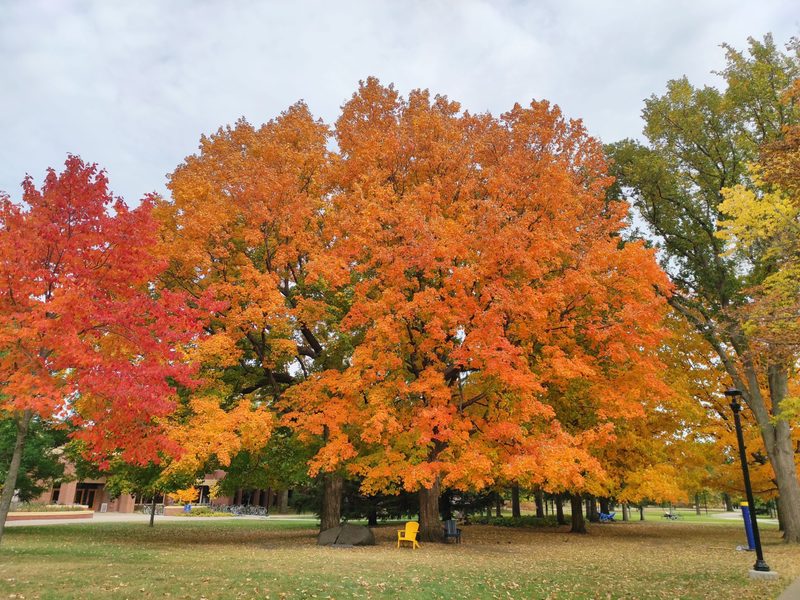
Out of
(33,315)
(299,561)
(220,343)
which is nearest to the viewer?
(33,315)

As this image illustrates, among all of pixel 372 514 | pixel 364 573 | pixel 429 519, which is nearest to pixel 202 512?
pixel 372 514

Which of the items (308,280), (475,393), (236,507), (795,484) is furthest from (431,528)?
(236,507)

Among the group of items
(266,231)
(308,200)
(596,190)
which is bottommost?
(266,231)

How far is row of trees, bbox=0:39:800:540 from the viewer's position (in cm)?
1139

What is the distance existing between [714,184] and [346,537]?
21.4 metres

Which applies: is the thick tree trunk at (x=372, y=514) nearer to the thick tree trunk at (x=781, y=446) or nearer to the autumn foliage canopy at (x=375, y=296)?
the autumn foliage canopy at (x=375, y=296)

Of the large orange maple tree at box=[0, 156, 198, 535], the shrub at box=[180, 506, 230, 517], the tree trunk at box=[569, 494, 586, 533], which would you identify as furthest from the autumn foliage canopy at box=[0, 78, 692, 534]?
the shrub at box=[180, 506, 230, 517]

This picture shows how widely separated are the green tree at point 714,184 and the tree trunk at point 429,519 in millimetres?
12963

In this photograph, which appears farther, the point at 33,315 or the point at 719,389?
the point at 719,389

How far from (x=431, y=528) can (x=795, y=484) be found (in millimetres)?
14059

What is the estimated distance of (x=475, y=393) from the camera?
62.5ft

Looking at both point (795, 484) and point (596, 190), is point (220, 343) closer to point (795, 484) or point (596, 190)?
point (596, 190)

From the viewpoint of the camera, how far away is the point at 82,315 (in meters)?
10.4

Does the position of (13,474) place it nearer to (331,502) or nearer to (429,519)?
(331,502)
